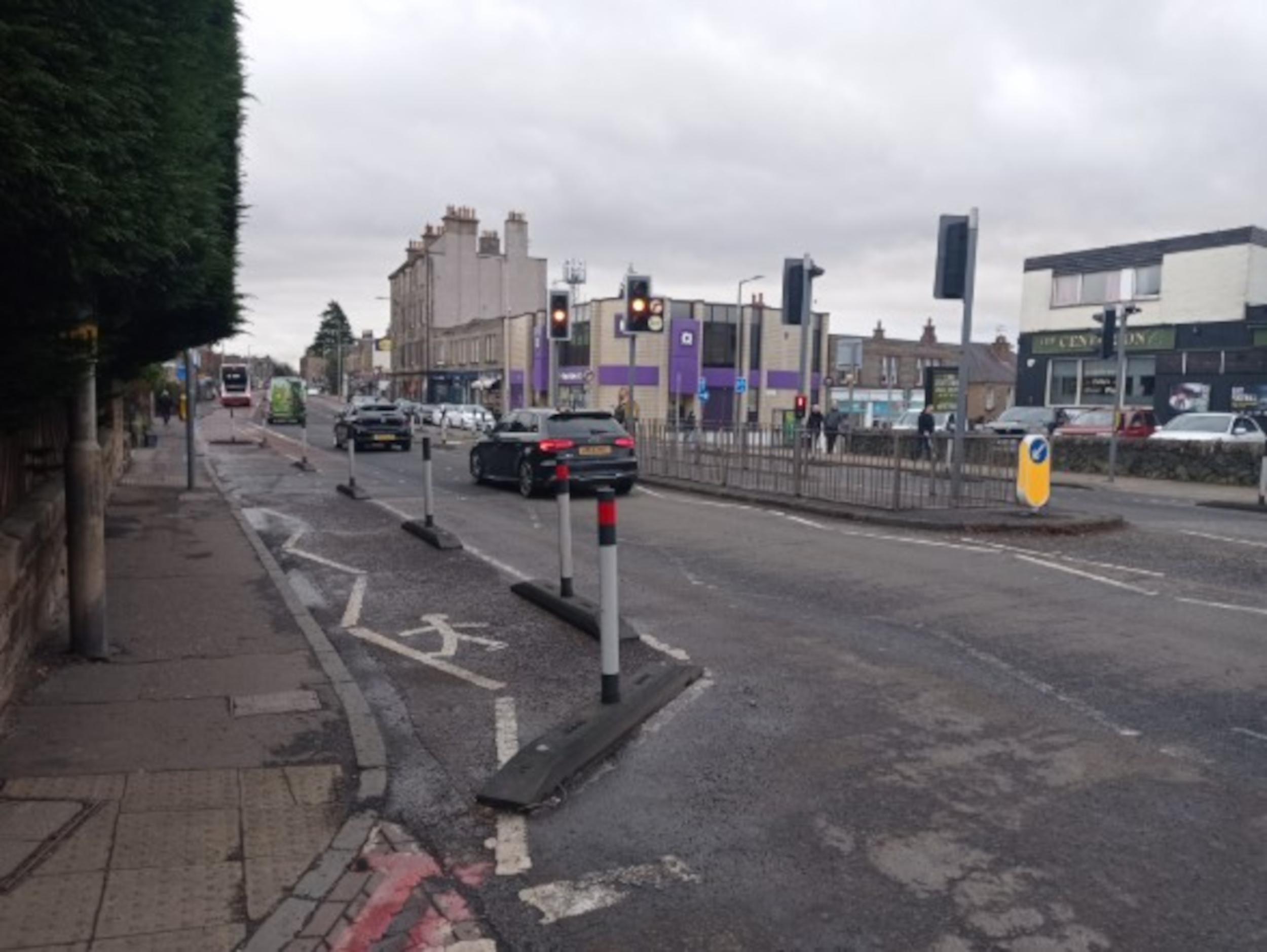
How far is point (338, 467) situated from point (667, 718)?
21.2 metres

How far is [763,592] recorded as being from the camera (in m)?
9.25

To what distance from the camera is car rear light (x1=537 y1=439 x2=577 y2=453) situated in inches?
666

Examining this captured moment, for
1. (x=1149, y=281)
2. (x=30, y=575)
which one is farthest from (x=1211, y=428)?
(x=30, y=575)

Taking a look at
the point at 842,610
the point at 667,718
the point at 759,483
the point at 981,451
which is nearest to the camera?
the point at 667,718

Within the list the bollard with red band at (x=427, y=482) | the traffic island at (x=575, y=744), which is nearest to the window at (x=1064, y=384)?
the bollard with red band at (x=427, y=482)

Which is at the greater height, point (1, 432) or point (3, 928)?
point (1, 432)

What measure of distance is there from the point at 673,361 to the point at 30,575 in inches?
2037

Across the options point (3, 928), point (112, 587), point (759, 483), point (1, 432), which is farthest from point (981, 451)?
point (3, 928)

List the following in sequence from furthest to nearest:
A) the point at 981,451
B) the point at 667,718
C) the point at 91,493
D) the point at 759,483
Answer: the point at 759,483 < the point at 981,451 < the point at 91,493 < the point at 667,718

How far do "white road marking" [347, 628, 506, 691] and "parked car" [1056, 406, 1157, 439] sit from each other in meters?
26.0

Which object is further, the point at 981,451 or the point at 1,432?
the point at 981,451

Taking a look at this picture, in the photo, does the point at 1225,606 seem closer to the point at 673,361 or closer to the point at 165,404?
the point at 165,404

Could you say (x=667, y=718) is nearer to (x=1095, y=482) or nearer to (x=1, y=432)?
(x=1, y=432)

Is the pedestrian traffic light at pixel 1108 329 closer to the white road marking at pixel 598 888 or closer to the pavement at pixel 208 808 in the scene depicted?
the pavement at pixel 208 808
